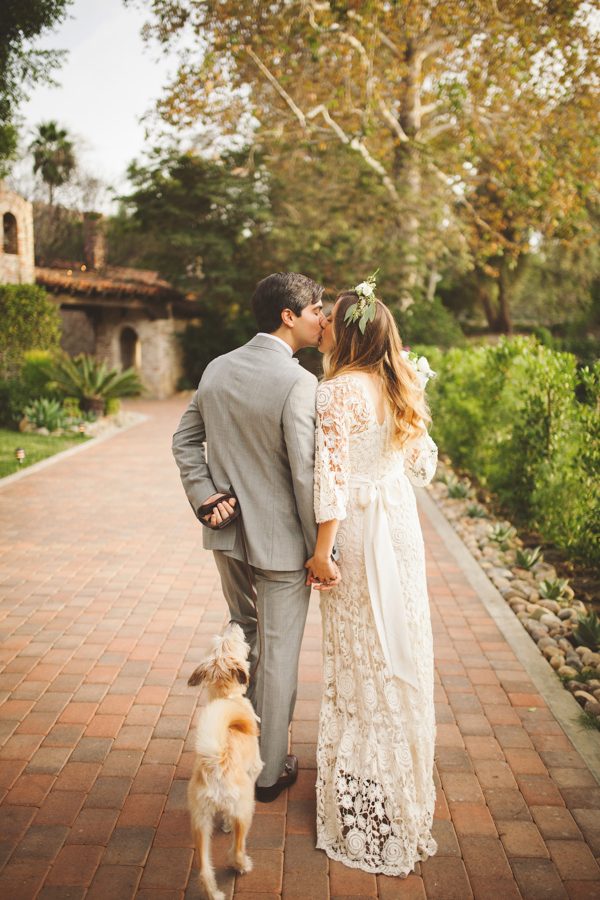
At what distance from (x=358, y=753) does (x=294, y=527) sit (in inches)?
35.5

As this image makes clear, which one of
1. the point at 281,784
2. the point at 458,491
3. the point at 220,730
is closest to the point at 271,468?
the point at 220,730

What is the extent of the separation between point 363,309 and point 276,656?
140cm

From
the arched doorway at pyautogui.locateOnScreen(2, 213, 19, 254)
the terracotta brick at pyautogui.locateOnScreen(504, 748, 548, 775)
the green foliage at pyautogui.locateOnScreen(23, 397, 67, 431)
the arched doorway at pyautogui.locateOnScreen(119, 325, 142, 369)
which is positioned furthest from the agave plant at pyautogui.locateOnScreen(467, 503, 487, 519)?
the arched doorway at pyautogui.locateOnScreen(119, 325, 142, 369)

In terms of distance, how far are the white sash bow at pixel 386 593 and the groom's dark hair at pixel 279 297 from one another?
0.79m

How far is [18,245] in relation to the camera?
17.6 m

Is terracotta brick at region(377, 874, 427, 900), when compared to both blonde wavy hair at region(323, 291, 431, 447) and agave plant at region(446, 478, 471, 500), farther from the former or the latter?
agave plant at region(446, 478, 471, 500)

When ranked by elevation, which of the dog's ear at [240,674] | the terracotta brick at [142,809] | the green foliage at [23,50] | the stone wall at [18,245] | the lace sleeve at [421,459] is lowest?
the terracotta brick at [142,809]

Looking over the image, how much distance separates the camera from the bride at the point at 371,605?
2.53m

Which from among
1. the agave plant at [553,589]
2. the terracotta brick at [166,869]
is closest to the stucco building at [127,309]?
the agave plant at [553,589]

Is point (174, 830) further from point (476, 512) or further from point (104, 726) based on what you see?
point (476, 512)

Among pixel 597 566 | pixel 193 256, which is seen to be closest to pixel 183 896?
pixel 597 566

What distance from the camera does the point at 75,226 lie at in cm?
3544

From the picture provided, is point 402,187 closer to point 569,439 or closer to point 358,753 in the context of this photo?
point 569,439

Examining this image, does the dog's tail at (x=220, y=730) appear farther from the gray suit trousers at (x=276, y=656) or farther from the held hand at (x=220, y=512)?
the held hand at (x=220, y=512)
